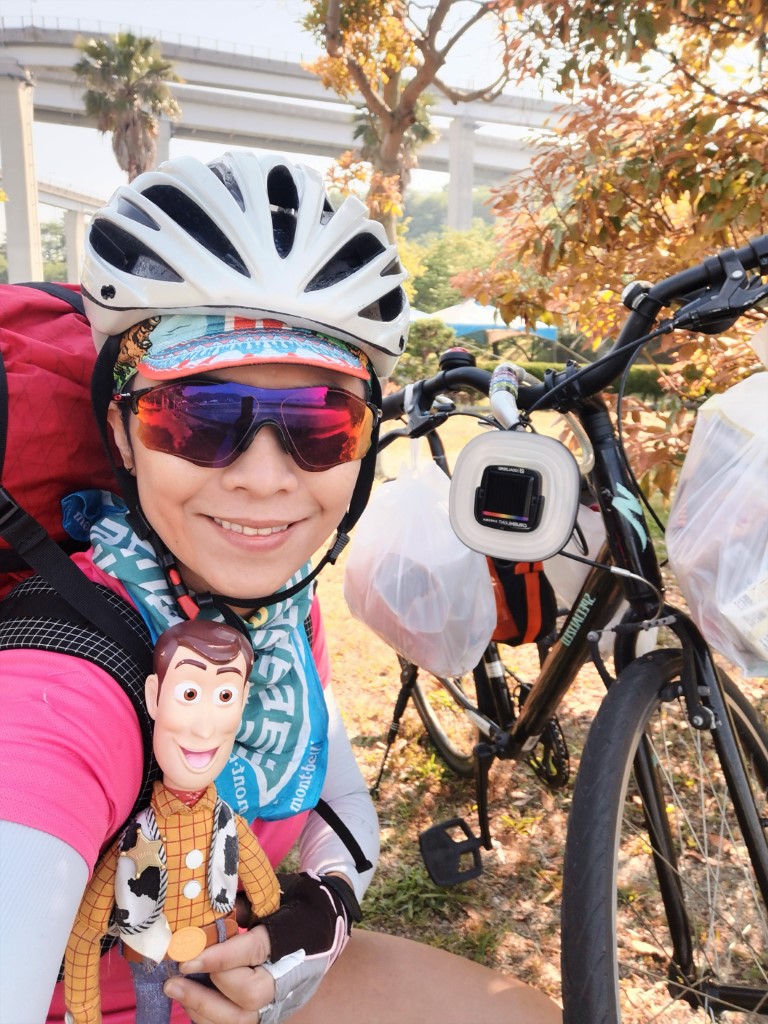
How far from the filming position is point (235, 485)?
1123 millimetres

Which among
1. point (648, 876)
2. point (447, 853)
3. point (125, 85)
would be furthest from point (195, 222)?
point (125, 85)

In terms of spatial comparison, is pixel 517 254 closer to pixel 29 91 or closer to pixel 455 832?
pixel 455 832

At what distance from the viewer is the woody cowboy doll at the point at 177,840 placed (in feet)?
3.16

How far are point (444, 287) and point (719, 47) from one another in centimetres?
4803

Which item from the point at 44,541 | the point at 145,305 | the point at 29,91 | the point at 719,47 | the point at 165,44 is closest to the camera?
the point at 44,541

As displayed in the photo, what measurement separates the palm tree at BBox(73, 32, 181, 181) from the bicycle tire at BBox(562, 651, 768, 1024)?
31384 millimetres

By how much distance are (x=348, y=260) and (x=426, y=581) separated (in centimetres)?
119

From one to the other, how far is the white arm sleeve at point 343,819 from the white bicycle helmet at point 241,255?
0.89m

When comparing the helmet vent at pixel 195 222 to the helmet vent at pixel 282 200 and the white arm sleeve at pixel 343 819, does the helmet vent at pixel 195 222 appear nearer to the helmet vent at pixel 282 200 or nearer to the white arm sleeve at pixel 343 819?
the helmet vent at pixel 282 200

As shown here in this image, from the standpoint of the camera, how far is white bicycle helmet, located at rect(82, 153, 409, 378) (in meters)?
1.18

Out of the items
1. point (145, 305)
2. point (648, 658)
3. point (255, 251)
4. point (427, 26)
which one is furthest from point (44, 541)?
point (427, 26)

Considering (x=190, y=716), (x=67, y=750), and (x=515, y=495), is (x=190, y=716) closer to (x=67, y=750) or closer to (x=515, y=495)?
(x=67, y=750)

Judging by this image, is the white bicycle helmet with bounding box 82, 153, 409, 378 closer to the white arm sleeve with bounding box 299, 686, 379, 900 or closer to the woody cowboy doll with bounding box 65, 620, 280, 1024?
the woody cowboy doll with bounding box 65, 620, 280, 1024

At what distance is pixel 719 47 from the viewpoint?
2891 mm
